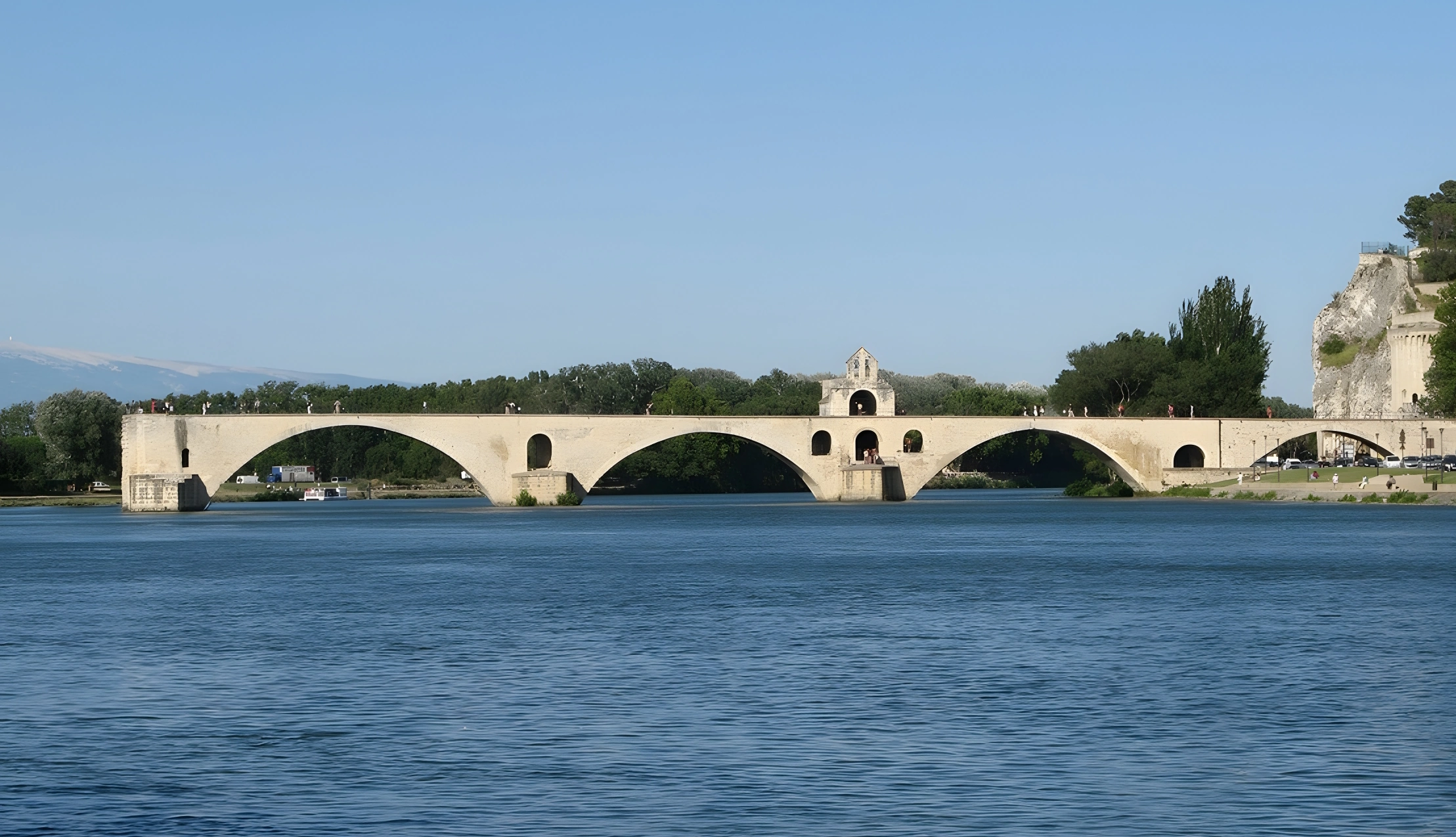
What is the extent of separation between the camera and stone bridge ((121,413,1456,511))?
74438mm

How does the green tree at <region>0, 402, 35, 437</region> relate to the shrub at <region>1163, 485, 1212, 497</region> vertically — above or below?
above

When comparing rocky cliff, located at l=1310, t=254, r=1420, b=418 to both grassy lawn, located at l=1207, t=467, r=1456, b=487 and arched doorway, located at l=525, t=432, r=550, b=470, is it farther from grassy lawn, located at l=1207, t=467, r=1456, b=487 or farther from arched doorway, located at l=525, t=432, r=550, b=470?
arched doorway, located at l=525, t=432, r=550, b=470

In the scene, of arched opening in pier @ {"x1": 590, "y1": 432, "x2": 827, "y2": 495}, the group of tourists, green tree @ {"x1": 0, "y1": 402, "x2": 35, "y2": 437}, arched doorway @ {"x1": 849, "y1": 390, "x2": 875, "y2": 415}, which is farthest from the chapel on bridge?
green tree @ {"x1": 0, "y1": 402, "x2": 35, "y2": 437}

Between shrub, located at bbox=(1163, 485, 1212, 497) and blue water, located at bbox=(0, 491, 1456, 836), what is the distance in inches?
1555

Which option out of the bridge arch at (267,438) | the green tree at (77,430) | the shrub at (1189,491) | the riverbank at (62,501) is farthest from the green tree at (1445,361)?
the riverbank at (62,501)

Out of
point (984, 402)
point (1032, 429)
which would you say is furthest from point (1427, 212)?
point (1032, 429)

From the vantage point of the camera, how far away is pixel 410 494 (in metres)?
117

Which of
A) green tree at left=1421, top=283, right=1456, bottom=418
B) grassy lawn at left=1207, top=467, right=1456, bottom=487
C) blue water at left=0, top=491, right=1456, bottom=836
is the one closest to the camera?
blue water at left=0, top=491, right=1456, bottom=836

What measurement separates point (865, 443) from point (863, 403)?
2.15 meters

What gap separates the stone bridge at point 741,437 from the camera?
74.4m

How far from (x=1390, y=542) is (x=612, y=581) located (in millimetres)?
22945

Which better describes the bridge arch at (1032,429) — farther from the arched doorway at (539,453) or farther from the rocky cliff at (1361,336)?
the rocky cliff at (1361,336)

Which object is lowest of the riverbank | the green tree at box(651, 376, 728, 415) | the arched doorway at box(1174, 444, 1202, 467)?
the riverbank

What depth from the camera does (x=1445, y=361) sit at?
280 feet
